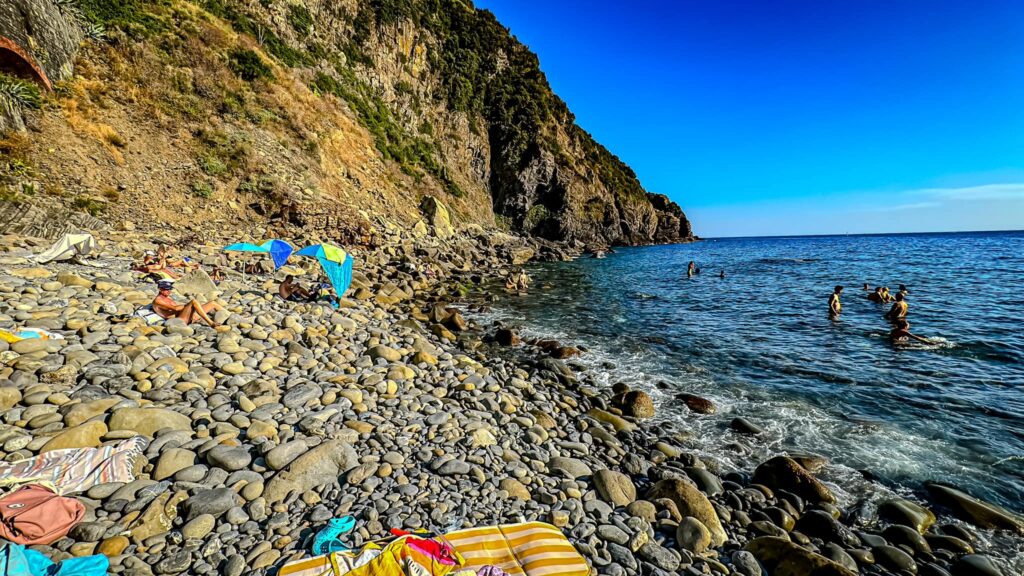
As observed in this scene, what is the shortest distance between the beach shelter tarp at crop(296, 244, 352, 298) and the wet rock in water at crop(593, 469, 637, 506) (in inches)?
406

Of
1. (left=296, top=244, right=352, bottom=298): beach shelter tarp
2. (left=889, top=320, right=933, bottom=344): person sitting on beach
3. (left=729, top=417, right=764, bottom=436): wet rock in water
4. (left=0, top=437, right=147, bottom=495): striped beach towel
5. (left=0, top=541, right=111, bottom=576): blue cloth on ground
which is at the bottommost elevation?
(left=729, top=417, right=764, bottom=436): wet rock in water

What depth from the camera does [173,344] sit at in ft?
22.8

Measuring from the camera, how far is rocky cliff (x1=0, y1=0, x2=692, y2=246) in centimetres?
1853

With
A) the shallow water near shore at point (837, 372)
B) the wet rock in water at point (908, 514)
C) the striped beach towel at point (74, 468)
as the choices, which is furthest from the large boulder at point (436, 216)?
the wet rock in water at point (908, 514)

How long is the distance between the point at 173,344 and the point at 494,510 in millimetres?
6591

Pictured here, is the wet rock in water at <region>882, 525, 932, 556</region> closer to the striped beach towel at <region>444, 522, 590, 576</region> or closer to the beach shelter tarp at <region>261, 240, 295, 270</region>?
the striped beach towel at <region>444, 522, 590, 576</region>

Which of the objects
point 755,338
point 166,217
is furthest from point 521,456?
point 166,217

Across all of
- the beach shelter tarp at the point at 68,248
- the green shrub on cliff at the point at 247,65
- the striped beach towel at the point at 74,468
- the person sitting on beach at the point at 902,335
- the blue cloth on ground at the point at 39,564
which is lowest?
the person sitting on beach at the point at 902,335

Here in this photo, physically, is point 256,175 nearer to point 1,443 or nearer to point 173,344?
point 173,344

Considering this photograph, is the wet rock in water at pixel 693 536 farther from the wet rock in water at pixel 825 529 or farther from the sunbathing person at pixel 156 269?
the sunbathing person at pixel 156 269

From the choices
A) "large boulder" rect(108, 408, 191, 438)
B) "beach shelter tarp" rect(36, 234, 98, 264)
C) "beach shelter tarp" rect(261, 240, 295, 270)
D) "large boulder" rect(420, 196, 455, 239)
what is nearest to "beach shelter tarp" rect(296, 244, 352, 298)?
"beach shelter tarp" rect(261, 240, 295, 270)

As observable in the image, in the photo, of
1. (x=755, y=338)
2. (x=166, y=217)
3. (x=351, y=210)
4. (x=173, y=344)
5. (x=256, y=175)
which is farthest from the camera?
(x=351, y=210)

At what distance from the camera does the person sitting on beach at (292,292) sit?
12.3 m

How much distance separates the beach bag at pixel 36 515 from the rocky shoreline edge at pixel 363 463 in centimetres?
12
